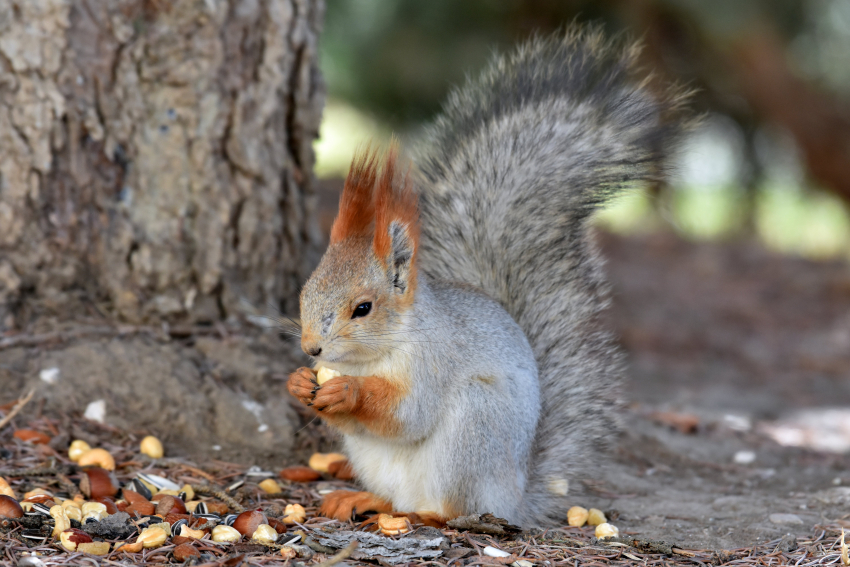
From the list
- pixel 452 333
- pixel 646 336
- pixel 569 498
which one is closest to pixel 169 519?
pixel 452 333

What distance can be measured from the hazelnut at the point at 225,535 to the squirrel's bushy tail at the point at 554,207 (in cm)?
69

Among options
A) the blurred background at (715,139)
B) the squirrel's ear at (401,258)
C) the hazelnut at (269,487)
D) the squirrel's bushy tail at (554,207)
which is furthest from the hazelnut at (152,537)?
→ the blurred background at (715,139)

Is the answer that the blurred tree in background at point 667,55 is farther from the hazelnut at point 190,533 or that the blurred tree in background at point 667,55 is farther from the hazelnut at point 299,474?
the hazelnut at point 190,533

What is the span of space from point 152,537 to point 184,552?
0.08m

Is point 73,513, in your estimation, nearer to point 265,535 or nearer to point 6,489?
point 6,489

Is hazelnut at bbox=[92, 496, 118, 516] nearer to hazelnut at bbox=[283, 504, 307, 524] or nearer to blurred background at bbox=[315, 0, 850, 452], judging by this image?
hazelnut at bbox=[283, 504, 307, 524]

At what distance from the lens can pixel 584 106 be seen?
197 cm

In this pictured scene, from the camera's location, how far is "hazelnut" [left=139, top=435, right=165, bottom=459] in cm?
189

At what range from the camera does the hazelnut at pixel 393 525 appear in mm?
1585

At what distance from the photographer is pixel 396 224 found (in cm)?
159

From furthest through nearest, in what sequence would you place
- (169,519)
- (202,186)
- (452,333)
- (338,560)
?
1. (202,186)
2. (452,333)
3. (169,519)
4. (338,560)

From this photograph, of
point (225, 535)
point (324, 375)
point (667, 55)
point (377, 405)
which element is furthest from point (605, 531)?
point (667, 55)

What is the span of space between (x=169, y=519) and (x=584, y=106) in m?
1.32

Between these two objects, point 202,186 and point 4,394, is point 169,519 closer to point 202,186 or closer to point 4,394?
point 4,394
